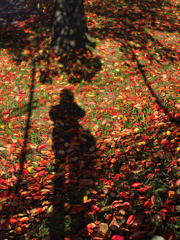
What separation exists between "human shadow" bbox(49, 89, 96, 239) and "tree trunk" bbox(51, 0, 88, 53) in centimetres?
212

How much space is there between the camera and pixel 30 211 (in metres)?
3.47

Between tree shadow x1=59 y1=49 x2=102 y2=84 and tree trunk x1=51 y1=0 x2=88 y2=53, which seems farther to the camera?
tree trunk x1=51 y1=0 x2=88 y2=53

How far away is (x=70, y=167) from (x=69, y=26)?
5384 millimetres

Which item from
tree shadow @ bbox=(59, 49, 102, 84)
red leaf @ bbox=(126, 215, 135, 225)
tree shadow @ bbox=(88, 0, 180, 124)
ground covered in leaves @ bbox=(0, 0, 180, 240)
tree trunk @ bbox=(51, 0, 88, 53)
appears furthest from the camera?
tree shadow @ bbox=(88, 0, 180, 124)

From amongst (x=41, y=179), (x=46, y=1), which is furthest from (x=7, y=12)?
(x=41, y=179)

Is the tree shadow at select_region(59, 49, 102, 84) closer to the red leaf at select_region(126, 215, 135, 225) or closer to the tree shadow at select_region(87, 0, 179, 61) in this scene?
the tree shadow at select_region(87, 0, 179, 61)

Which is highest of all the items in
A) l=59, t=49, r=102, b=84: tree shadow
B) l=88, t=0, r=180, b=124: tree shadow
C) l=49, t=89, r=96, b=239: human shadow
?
l=88, t=0, r=180, b=124: tree shadow

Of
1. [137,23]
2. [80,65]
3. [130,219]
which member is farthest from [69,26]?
[130,219]

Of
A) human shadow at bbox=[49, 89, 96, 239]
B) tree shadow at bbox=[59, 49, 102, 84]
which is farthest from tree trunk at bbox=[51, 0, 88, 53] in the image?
human shadow at bbox=[49, 89, 96, 239]

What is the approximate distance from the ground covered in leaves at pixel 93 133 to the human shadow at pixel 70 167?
0.02 metres

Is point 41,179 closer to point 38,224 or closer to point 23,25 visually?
point 38,224

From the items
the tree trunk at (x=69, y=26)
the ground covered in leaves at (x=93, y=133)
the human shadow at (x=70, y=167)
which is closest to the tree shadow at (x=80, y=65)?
the ground covered in leaves at (x=93, y=133)

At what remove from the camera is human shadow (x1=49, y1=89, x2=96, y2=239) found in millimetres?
3137

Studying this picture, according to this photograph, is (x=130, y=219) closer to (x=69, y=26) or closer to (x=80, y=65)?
(x=80, y=65)
